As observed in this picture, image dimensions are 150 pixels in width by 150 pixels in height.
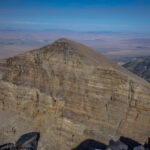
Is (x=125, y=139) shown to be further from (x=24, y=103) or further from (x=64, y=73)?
(x=24, y=103)

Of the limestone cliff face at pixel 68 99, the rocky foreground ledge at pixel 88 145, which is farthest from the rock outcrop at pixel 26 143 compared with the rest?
the limestone cliff face at pixel 68 99

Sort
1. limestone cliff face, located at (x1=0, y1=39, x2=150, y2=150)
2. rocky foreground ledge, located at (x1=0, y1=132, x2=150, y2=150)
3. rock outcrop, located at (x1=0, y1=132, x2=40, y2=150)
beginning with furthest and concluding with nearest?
1. rock outcrop, located at (x1=0, y1=132, x2=40, y2=150)
2. limestone cliff face, located at (x1=0, y1=39, x2=150, y2=150)
3. rocky foreground ledge, located at (x1=0, y1=132, x2=150, y2=150)

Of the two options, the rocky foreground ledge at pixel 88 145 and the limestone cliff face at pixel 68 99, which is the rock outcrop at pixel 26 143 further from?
the limestone cliff face at pixel 68 99

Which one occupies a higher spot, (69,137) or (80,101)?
(80,101)

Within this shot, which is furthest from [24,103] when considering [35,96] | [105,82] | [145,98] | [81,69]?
[145,98]

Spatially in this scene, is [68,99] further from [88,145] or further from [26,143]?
[26,143]

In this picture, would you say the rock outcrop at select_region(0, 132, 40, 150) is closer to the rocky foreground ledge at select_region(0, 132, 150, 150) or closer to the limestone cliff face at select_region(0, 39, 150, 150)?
the rocky foreground ledge at select_region(0, 132, 150, 150)

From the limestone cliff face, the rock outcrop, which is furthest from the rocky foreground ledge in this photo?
the limestone cliff face
